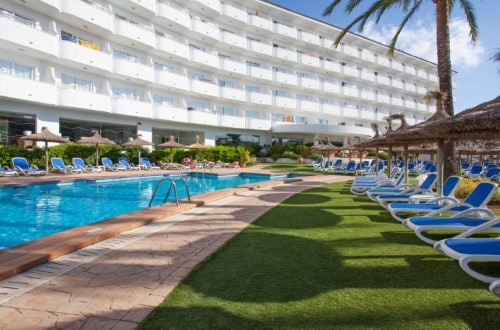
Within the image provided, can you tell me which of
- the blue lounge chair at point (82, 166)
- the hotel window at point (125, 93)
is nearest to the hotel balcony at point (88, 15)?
the hotel window at point (125, 93)

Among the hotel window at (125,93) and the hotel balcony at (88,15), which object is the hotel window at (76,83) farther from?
the hotel balcony at (88,15)

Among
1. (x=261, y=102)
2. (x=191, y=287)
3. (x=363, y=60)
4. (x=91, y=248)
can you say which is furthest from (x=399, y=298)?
(x=363, y=60)

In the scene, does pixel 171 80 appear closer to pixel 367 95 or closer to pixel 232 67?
pixel 232 67

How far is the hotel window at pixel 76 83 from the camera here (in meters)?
22.7

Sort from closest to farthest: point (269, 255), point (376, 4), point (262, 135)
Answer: point (269, 255) < point (376, 4) < point (262, 135)

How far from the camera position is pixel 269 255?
4.56 m

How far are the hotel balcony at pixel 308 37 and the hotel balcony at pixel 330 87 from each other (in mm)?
4829

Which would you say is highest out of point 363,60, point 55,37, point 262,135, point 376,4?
point 363,60

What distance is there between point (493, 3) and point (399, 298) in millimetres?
14220

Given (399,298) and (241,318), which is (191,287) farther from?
(399,298)

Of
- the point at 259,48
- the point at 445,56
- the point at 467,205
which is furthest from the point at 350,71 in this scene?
the point at 467,205

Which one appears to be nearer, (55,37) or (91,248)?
(91,248)

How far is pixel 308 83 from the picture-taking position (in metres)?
39.6

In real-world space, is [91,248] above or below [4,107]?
below
